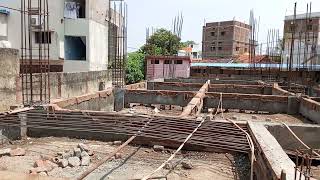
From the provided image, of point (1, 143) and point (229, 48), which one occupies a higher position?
point (229, 48)

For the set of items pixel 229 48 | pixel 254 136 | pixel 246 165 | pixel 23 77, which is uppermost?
pixel 229 48

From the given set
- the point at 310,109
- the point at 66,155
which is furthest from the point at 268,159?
the point at 310,109

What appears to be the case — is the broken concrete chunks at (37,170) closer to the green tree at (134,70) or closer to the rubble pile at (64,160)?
the rubble pile at (64,160)

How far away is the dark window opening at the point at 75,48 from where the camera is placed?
22562 mm

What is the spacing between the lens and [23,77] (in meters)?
12.1

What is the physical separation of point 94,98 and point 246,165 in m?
6.23

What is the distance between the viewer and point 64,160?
18.0 feet

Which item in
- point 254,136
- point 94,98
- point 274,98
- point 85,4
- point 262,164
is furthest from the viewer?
point 85,4

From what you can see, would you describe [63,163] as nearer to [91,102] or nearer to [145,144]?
[145,144]

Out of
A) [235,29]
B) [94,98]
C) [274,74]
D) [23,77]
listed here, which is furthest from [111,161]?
[235,29]

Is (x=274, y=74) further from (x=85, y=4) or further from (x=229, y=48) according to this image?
(x=229, y=48)

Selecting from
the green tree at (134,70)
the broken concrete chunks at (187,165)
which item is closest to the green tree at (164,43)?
the green tree at (134,70)

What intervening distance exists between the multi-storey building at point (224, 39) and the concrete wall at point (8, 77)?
36514 mm

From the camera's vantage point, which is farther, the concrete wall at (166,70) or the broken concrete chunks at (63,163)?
the concrete wall at (166,70)
